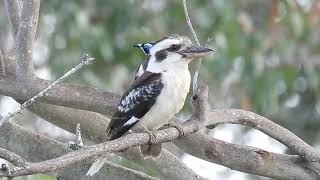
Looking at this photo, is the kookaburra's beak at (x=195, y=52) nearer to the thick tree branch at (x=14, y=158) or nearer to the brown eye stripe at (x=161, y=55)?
the brown eye stripe at (x=161, y=55)

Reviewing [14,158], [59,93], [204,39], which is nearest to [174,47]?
[59,93]

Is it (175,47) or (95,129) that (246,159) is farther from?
(95,129)

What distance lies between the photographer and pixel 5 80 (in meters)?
3.77

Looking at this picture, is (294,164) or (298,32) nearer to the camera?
(294,164)

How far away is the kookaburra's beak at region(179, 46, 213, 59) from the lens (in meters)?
3.67

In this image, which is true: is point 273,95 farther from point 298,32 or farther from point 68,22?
point 68,22

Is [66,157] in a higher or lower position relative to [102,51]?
higher

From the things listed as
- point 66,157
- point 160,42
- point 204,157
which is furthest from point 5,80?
point 66,157

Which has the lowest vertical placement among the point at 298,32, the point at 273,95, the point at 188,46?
the point at 273,95

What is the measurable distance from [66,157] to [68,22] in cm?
276

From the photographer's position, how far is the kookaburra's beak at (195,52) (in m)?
3.67

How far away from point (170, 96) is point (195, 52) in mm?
217

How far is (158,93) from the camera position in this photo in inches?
150

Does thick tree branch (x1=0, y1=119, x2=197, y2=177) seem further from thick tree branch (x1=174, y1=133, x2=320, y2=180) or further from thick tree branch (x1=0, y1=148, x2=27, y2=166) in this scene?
thick tree branch (x1=174, y1=133, x2=320, y2=180)
